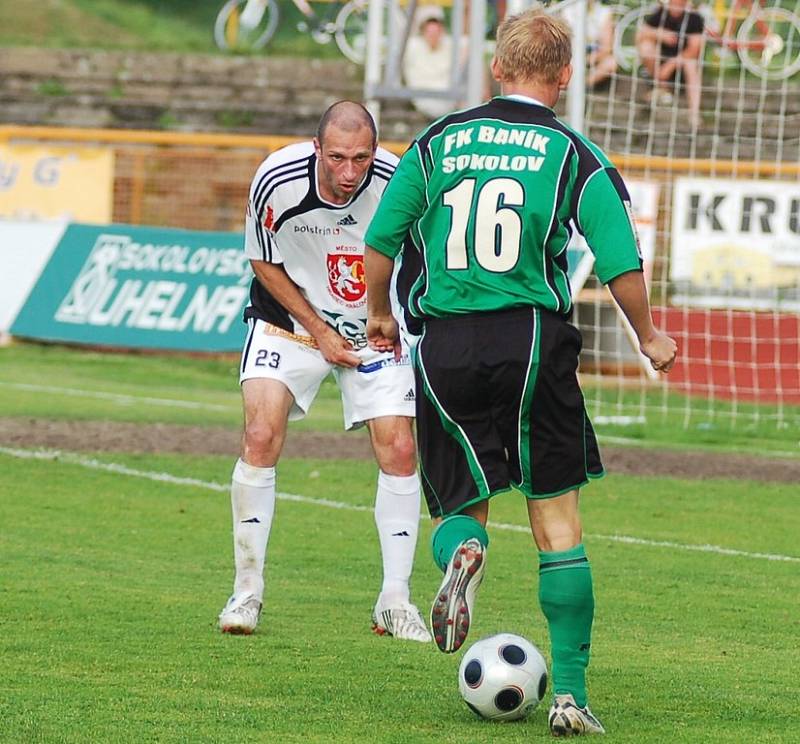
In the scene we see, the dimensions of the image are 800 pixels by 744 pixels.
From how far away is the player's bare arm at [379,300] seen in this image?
17.0 ft

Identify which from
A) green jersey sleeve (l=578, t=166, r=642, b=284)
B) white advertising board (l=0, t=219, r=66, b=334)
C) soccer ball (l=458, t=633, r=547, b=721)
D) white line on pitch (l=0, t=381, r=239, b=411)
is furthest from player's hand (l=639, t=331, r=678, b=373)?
white advertising board (l=0, t=219, r=66, b=334)

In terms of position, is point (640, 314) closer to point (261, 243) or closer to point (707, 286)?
point (261, 243)

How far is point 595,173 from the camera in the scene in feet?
16.1

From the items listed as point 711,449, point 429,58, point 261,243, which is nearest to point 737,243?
point 711,449

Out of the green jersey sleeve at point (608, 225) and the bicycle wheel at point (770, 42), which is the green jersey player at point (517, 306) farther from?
the bicycle wheel at point (770, 42)

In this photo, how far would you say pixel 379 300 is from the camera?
536 centimetres

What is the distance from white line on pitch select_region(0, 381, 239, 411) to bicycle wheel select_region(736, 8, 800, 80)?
11.1 m

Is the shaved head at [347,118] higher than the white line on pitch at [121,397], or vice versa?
the shaved head at [347,118]

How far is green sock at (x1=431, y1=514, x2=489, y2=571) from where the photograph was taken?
5031 millimetres

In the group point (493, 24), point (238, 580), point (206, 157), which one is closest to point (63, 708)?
point (238, 580)

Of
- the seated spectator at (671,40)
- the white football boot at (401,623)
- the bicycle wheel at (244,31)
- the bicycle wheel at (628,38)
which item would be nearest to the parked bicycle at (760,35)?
the bicycle wheel at (628,38)

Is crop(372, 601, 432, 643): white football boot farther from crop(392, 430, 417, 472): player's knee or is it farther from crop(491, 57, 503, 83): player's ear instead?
crop(491, 57, 503, 83): player's ear

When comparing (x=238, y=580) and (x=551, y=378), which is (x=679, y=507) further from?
(x=551, y=378)

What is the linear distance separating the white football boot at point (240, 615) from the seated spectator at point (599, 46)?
12.1 meters
